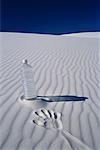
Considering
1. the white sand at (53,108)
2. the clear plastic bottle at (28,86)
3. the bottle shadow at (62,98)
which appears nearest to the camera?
the white sand at (53,108)

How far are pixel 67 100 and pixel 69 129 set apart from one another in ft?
3.64

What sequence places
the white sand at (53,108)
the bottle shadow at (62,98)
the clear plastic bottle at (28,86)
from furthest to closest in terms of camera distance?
the bottle shadow at (62,98)
the clear plastic bottle at (28,86)
the white sand at (53,108)

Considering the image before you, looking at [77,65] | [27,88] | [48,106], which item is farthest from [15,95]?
[77,65]

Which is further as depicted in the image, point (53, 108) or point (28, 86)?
point (28, 86)

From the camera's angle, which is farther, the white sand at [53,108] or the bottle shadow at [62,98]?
the bottle shadow at [62,98]

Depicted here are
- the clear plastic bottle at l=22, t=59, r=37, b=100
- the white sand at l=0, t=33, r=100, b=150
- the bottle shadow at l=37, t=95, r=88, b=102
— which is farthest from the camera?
the bottle shadow at l=37, t=95, r=88, b=102

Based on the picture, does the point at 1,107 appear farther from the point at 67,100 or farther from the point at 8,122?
the point at 67,100

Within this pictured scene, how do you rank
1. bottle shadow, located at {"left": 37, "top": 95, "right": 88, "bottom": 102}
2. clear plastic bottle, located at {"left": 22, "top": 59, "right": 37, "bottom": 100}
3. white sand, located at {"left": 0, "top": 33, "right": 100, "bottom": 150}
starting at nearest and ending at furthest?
1. white sand, located at {"left": 0, "top": 33, "right": 100, "bottom": 150}
2. clear plastic bottle, located at {"left": 22, "top": 59, "right": 37, "bottom": 100}
3. bottle shadow, located at {"left": 37, "top": 95, "right": 88, "bottom": 102}

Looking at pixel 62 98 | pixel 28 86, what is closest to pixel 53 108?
pixel 62 98

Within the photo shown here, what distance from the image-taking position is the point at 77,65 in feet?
26.8

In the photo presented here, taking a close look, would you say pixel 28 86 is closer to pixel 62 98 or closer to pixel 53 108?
pixel 62 98

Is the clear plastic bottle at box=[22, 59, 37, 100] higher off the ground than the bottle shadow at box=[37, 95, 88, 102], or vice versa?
the clear plastic bottle at box=[22, 59, 37, 100]

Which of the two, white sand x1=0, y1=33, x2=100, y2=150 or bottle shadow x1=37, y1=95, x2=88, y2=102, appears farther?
bottle shadow x1=37, y1=95, x2=88, y2=102

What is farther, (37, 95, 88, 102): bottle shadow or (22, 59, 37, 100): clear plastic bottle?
(37, 95, 88, 102): bottle shadow
